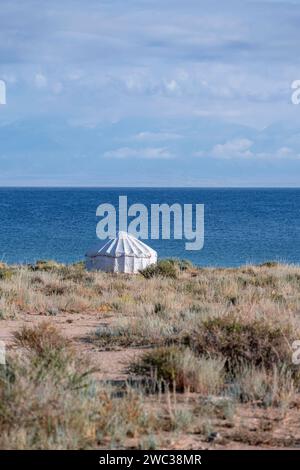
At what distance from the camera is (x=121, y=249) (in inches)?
1102

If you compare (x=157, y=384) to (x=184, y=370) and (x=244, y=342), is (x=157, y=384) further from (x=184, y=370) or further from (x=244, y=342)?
(x=244, y=342)

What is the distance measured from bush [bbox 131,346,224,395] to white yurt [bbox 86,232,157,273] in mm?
17243

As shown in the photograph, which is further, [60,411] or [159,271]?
[159,271]

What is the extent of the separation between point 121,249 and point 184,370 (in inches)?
730

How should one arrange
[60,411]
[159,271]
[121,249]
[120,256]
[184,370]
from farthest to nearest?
1. [121,249]
2. [120,256]
3. [159,271]
4. [184,370]
5. [60,411]

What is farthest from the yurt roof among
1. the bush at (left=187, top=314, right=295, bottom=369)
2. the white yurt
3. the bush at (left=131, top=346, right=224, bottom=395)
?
the bush at (left=131, top=346, right=224, bottom=395)

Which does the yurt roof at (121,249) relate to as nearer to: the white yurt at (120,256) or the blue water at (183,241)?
the white yurt at (120,256)

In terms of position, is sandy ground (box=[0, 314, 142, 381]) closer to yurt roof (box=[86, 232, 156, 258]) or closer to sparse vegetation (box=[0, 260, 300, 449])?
sparse vegetation (box=[0, 260, 300, 449])

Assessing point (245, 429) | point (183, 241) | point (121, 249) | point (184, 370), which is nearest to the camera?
point (245, 429)

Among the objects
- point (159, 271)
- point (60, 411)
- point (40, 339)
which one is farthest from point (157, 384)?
point (159, 271)

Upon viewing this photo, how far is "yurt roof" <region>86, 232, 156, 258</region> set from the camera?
27812mm

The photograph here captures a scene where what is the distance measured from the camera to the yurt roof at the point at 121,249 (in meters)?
27.8

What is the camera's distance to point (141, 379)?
9.92 m
